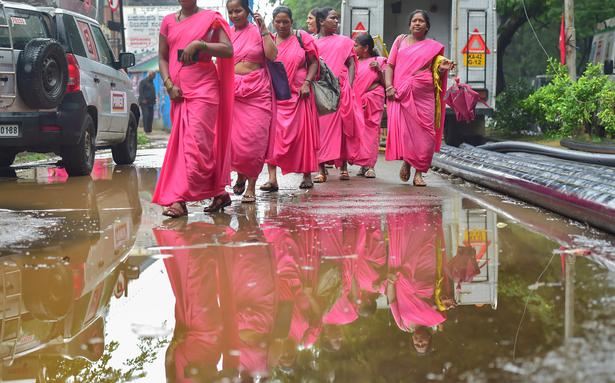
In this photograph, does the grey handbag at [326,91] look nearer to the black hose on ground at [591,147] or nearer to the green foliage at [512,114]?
the black hose on ground at [591,147]

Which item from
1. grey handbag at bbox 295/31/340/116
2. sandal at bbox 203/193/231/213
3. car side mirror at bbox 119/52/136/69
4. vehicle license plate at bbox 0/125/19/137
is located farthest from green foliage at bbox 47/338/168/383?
car side mirror at bbox 119/52/136/69

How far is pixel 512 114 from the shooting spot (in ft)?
70.4

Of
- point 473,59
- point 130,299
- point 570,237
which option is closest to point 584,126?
point 473,59

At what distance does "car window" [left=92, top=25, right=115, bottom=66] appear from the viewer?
1185 centimetres

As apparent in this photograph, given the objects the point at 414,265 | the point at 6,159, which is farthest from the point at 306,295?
the point at 6,159

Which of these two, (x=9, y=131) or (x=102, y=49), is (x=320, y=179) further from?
(x=102, y=49)

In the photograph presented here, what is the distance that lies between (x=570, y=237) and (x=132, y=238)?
107 inches

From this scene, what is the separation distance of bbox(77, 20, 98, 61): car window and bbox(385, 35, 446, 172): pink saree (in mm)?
3756

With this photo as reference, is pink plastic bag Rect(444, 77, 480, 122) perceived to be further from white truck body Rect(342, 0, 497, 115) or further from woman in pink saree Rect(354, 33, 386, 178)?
woman in pink saree Rect(354, 33, 386, 178)

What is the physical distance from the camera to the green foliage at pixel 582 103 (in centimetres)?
1664

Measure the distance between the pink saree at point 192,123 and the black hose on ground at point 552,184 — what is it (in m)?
2.49

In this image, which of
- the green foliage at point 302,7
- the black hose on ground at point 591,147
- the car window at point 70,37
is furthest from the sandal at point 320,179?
the green foliage at point 302,7

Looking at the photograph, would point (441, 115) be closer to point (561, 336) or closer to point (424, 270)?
point (424, 270)

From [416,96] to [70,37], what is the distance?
4019mm
